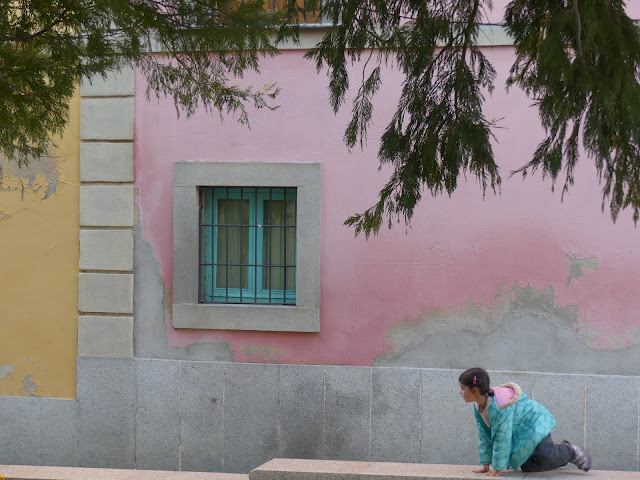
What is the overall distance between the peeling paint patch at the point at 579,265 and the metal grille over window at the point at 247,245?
2.65 meters

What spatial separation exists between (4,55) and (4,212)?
143 inches

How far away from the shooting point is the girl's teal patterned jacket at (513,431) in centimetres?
596

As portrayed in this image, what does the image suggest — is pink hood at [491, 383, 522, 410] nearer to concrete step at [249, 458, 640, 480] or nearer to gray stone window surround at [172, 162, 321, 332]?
concrete step at [249, 458, 640, 480]

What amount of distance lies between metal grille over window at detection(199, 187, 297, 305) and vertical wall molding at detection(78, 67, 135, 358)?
762 millimetres

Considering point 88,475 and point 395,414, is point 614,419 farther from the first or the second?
point 88,475

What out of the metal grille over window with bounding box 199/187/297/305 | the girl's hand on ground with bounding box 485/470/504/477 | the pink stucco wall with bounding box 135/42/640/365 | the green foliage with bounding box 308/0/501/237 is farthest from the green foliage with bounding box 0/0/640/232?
the metal grille over window with bounding box 199/187/297/305

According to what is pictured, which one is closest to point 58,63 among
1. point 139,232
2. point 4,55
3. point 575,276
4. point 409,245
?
point 4,55

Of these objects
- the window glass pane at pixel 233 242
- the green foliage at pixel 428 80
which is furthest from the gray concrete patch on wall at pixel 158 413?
the green foliage at pixel 428 80

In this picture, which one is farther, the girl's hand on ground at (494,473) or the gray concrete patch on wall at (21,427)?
the gray concrete patch on wall at (21,427)

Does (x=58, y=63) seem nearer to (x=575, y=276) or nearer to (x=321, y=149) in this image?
(x=321, y=149)

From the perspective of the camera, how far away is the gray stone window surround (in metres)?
8.53

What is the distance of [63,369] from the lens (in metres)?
8.92

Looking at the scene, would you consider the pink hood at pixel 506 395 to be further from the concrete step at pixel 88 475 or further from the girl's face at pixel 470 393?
the concrete step at pixel 88 475

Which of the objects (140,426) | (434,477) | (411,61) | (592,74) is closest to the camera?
(592,74)
